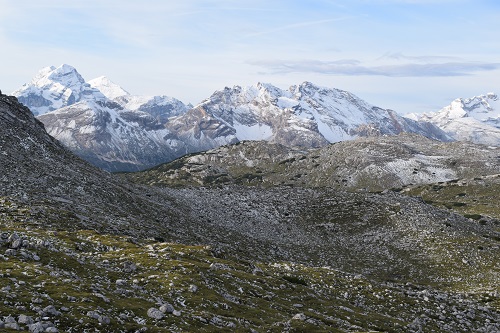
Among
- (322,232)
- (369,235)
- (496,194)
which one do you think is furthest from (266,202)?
(496,194)

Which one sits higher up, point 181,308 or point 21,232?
point 21,232

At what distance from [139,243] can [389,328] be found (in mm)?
21274

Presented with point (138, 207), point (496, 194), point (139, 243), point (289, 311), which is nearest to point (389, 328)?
point (289, 311)

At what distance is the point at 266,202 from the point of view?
9250 centimetres

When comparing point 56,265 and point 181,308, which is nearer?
point 181,308

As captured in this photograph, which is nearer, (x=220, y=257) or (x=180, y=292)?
(x=180, y=292)

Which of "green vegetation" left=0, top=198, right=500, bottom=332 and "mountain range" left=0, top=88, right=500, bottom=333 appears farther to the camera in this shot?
"mountain range" left=0, top=88, right=500, bottom=333

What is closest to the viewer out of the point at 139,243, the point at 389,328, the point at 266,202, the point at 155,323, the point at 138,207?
the point at 155,323

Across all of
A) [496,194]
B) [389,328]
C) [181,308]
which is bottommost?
[496,194]

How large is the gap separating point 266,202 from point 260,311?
215ft

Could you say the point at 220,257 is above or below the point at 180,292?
below

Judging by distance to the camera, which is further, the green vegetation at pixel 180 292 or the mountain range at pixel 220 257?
the mountain range at pixel 220 257

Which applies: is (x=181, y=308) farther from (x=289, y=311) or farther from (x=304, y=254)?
(x=304, y=254)

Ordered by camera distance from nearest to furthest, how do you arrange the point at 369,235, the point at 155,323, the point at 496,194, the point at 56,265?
the point at 155,323, the point at 56,265, the point at 369,235, the point at 496,194
